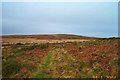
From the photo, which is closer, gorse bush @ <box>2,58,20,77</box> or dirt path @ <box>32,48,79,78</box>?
dirt path @ <box>32,48,79,78</box>

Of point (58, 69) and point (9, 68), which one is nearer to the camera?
point (58, 69)

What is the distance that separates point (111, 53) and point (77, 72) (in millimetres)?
8800

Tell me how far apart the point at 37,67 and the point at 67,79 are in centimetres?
607

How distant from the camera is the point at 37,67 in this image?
26.6 meters

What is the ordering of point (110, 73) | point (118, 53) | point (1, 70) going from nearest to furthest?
point (110, 73) → point (1, 70) → point (118, 53)

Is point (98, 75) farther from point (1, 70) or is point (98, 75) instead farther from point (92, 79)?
point (1, 70)

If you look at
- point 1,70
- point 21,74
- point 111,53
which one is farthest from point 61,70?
point 111,53

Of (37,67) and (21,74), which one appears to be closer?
(21,74)

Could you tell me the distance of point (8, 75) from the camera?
962 inches

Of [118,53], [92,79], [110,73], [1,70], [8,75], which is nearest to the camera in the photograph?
[92,79]

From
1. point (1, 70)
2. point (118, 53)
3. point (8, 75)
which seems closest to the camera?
point (8, 75)

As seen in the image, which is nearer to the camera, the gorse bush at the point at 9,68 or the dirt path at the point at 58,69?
the dirt path at the point at 58,69

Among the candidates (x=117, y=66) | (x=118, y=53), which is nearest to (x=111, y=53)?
(x=118, y=53)

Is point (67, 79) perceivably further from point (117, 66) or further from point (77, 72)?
point (117, 66)
